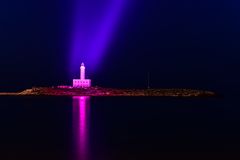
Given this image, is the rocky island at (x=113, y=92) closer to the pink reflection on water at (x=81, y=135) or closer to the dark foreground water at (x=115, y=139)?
the pink reflection on water at (x=81, y=135)

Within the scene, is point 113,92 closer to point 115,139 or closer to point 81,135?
point 81,135

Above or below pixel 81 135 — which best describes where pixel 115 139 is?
below

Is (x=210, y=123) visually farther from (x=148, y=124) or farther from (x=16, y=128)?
A: (x=16, y=128)

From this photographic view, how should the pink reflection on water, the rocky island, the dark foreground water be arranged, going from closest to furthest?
the dark foreground water → the pink reflection on water → the rocky island

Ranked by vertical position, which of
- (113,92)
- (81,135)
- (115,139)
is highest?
(113,92)

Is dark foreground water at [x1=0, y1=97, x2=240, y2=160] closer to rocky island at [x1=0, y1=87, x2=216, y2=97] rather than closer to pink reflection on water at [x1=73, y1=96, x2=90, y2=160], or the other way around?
pink reflection on water at [x1=73, y1=96, x2=90, y2=160]

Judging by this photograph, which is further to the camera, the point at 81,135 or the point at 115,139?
the point at 81,135

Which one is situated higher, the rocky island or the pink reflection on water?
the rocky island

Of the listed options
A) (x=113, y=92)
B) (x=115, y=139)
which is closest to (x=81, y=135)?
(x=115, y=139)

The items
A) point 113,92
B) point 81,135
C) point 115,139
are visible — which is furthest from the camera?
point 113,92

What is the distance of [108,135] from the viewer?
1619 inches

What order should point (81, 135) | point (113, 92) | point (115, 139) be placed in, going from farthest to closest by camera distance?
point (113, 92)
point (81, 135)
point (115, 139)

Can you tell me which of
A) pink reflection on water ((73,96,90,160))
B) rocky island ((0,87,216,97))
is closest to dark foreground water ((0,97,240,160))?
pink reflection on water ((73,96,90,160))

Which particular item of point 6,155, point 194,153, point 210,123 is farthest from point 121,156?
point 210,123
